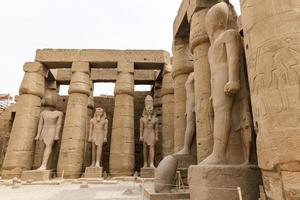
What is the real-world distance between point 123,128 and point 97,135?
1.12 m

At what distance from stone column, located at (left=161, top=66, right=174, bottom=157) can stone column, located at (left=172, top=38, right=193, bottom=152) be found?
3284 mm

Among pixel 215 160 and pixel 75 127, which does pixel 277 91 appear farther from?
pixel 75 127

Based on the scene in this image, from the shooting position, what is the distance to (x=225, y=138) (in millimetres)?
3354

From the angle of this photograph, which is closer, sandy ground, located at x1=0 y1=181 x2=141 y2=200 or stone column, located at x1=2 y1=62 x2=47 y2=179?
sandy ground, located at x1=0 y1=181 x2=141 y2=200

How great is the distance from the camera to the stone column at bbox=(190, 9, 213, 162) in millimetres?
4430

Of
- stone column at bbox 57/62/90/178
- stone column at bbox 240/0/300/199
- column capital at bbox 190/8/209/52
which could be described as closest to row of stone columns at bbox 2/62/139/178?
stone column at bbox 57/62/90/178

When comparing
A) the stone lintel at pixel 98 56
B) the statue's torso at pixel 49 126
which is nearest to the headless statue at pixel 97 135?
the statue's torso at pixel 49 126

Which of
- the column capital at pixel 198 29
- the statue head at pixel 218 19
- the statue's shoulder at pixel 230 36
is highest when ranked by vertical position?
the column capital at pixel 198 29

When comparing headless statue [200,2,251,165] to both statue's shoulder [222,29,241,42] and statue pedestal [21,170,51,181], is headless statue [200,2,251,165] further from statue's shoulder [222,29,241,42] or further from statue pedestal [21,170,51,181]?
statue pedestal [21,170,51,181]

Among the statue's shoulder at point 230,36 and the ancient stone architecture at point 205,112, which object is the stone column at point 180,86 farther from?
the statue's shoulder at point 230,36

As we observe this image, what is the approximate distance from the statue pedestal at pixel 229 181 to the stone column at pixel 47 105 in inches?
316

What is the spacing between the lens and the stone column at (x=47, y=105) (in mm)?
10275

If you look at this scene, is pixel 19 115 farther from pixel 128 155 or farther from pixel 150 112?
pixel 150 112

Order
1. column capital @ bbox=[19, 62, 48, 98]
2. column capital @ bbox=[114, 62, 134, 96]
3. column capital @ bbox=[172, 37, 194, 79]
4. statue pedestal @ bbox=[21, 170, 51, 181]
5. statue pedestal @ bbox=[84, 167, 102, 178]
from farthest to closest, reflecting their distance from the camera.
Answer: column capital @ bbox=[114, 62, 134, 96] < column capital @ bbox=[19, 62, 48, 98] < statue pedestal @ bbox=[84, 167, 102, 178] < statue pedestal @ bbox=[21, 170, 51, 181] < column capital @ bbox=[172, 37, 194, 79]
